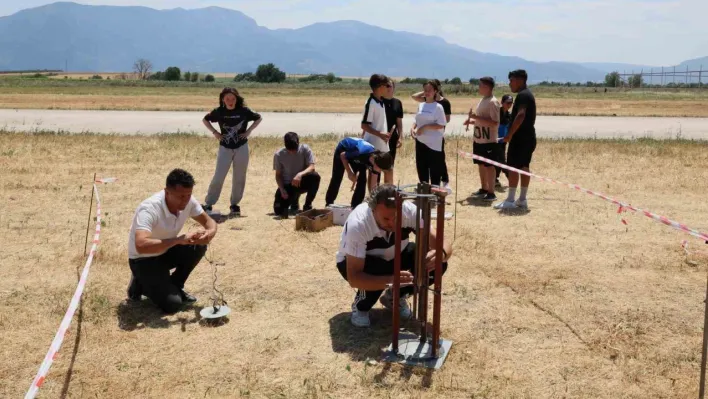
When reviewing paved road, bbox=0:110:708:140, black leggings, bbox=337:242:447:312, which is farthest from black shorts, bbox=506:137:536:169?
paved road, bbox=0:110:708:140

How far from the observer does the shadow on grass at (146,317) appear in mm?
5074

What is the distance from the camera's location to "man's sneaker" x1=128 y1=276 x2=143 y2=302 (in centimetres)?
546

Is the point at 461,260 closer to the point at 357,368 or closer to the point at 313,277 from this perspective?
the point at 313,277

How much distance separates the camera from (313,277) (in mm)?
6250

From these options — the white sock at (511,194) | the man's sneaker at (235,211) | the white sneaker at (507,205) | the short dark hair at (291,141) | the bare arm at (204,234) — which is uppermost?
the short dark hair at (291,141)

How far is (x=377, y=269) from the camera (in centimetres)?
482

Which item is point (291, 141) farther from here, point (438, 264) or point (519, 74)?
point (438, 264)

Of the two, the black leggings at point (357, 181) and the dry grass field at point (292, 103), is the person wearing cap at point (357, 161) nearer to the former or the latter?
the black leggings at point (357, 181)

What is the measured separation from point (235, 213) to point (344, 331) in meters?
4.20

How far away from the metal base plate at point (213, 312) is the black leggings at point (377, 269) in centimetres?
100

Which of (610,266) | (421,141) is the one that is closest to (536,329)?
(610,266)

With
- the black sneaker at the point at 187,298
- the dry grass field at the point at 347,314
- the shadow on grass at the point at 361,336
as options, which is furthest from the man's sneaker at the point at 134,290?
the shadow on grass at the point at 361,336

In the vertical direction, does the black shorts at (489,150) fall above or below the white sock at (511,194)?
above

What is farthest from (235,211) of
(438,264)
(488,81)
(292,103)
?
(292,103)
